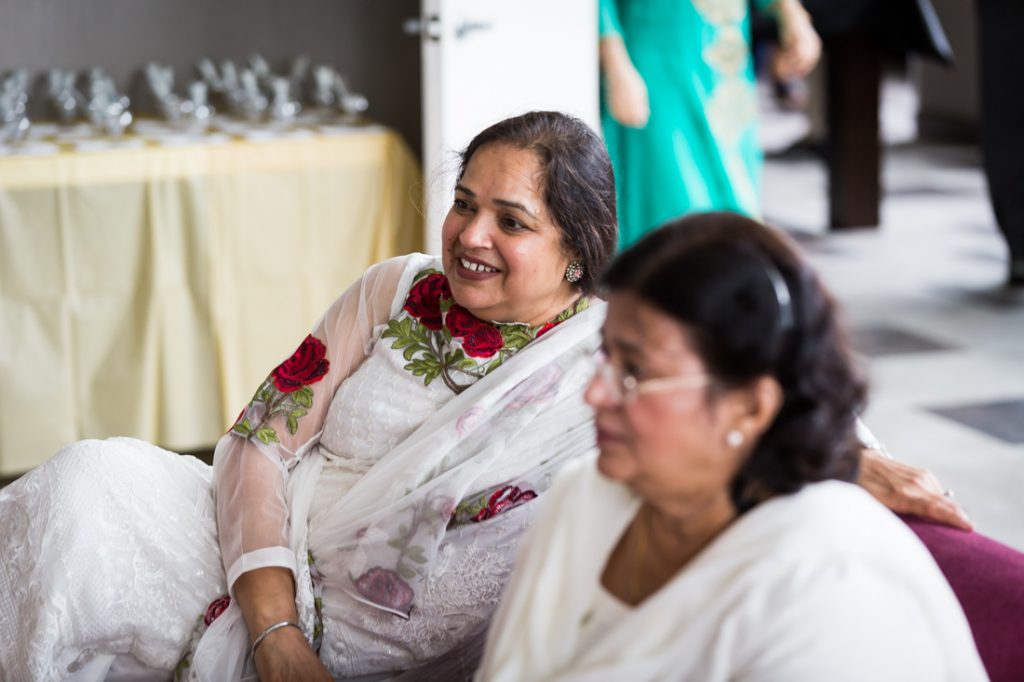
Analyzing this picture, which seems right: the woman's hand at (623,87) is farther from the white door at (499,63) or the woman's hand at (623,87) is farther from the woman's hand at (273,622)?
the woman's hand at (273,622)

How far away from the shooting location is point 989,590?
4.31 feet

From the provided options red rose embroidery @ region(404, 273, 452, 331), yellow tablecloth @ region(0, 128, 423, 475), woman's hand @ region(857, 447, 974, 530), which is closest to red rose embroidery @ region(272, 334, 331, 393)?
red rose embroidery @ region(404, 273, 452, 331)

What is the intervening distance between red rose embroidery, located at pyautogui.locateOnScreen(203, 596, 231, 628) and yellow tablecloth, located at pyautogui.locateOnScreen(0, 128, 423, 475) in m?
1.73

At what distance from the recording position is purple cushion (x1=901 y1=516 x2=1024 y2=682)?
1270 millimetres

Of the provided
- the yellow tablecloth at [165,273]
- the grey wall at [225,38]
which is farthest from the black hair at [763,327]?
the grey wall at [225,38]

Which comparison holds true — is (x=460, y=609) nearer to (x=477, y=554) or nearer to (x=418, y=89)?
(x=477, y=554)

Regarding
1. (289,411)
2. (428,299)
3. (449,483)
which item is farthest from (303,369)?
(449,483)

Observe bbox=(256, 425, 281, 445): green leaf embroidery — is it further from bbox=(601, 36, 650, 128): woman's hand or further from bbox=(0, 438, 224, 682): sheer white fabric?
bbox=(601, 36, 650, 128): woman's hand

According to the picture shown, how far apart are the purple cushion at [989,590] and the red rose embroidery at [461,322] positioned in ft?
2.09

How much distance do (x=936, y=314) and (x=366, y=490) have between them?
3395 millimetres

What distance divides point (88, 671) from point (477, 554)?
504mm

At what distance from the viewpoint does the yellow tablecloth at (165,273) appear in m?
3.21

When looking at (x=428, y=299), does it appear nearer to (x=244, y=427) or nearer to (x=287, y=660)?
(x=244, y=427)

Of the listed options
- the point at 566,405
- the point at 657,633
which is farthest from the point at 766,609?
the point at 566,405
